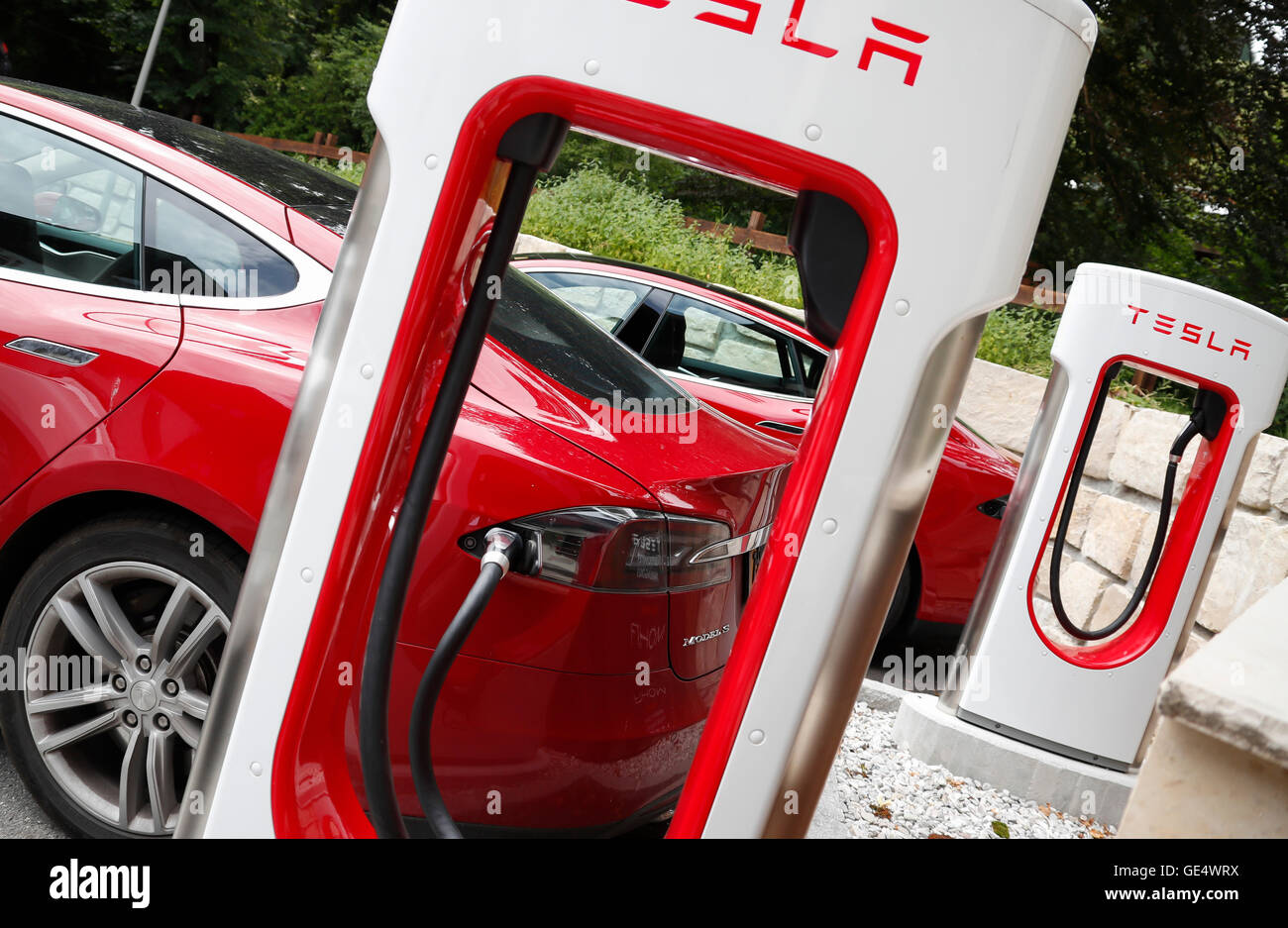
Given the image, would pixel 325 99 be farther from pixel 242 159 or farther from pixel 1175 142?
pixel 242 159

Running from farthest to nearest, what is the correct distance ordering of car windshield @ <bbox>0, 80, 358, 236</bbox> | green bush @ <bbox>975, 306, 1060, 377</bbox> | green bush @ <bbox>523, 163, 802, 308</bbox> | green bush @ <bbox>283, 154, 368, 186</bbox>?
green bush @ <bbox>283, 154, 368, 186</bbox>
green bush @ <bbox>523, 163, 802, 308</bbox>
green bush @ <bbox>975, 306, 1060, 377</bbox>
car windshield @ <bbox>0, 80, 358, 236</bbox>

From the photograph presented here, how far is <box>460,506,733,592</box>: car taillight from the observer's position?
220cm

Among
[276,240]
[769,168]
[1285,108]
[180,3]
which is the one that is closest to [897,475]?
[769,168]

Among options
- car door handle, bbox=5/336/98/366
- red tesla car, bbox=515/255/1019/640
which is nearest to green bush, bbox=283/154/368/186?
red tesla car, bbox=515/255/1019/640

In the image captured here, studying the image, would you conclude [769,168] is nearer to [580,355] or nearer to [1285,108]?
[580,355]

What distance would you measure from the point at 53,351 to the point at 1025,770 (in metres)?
3.45

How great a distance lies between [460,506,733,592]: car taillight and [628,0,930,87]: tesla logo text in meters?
1.09

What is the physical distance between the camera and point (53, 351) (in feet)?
8.38

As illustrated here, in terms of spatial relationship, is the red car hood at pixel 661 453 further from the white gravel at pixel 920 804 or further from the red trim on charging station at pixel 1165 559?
the red trim on charging station at pixel 1165 559

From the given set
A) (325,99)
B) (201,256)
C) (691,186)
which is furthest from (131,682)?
(325,99)

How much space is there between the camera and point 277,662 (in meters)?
1.68

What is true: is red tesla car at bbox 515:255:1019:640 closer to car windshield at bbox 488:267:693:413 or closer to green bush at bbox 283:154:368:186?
car windshield at bbox 488:267:693:413

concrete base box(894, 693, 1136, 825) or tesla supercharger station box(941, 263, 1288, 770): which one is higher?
tesla supercharger station box(941, 263, 1288, 770)

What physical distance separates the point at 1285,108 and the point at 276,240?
516 inches
